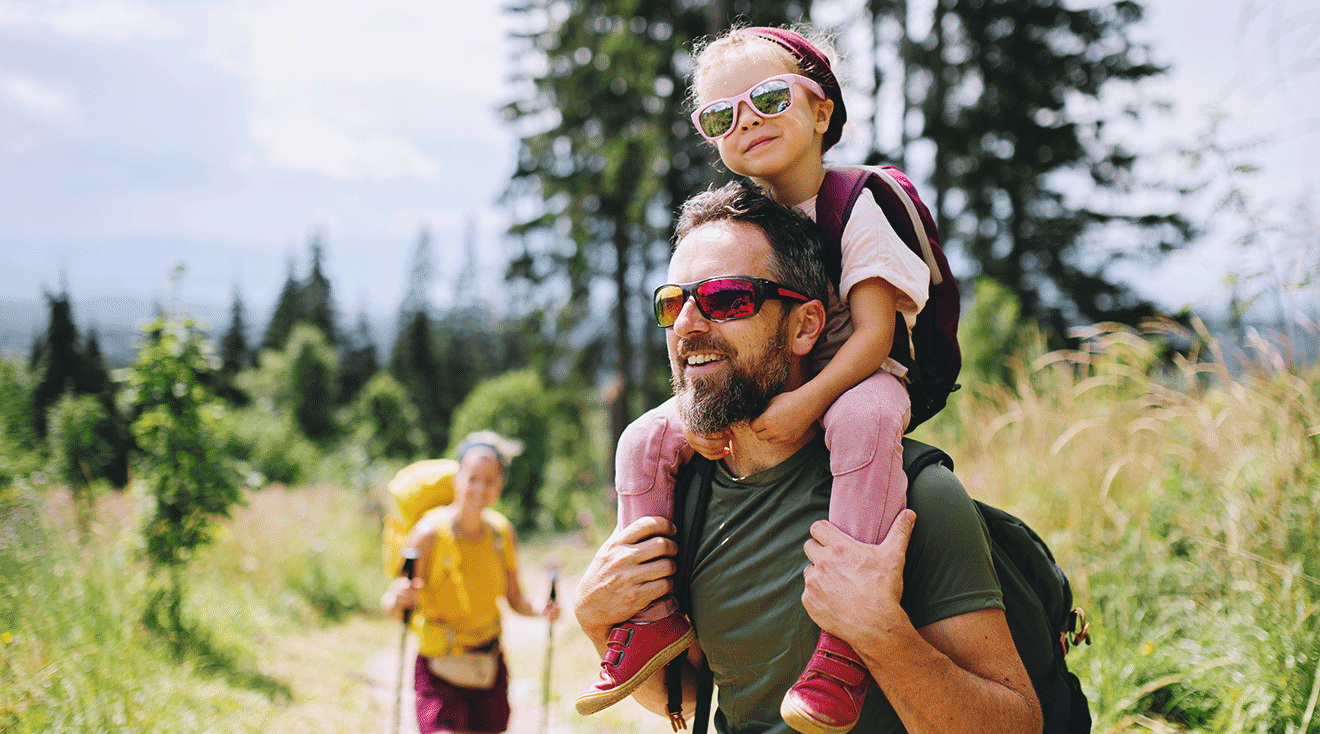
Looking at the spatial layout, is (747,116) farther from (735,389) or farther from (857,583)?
(857,583)

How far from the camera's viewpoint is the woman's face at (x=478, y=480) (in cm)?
432

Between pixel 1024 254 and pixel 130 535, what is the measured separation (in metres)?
18.2

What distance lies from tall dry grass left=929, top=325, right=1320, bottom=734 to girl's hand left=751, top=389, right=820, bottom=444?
1974 mm

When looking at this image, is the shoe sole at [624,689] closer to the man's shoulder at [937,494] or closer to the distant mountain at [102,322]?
the man's shoulder at [937,494]

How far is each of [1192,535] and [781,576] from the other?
273cm

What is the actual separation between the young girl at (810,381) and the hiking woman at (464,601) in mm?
2337

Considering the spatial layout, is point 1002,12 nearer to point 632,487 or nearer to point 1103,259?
point 1103,259

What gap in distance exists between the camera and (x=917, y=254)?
6.23ft

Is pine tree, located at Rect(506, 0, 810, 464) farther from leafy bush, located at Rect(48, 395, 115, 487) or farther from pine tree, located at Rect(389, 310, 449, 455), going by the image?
pine tree, located at Rect(389, 310, 449, 455)

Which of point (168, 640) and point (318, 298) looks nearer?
point (168, 640)

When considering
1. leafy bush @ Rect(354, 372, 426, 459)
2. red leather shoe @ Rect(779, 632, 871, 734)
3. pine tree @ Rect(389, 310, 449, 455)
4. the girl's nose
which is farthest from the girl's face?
pine tree @ Rect(389, 310, 449, 455)

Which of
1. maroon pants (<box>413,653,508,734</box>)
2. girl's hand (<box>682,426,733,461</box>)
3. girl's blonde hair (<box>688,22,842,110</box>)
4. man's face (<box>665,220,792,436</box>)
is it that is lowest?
maroon pants (<box>413,653,508,734</box>)

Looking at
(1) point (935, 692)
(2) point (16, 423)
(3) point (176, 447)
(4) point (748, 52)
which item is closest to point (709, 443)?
(1) point (935, 692)

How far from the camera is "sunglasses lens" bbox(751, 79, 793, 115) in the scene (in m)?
1.96
